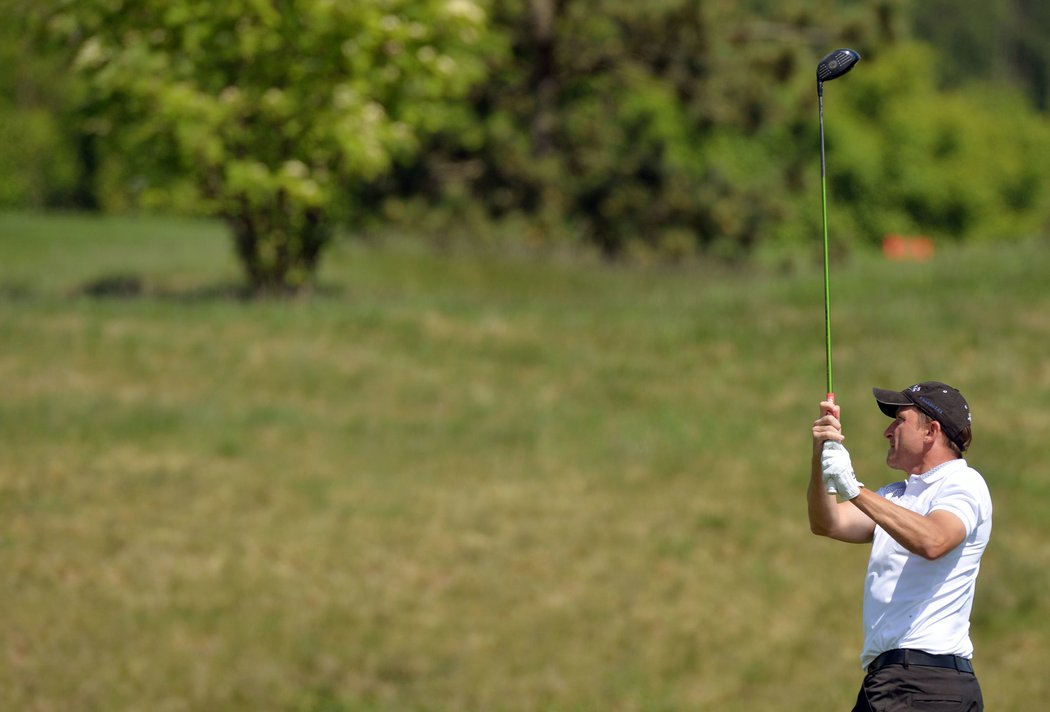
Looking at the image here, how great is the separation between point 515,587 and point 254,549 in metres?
2.42

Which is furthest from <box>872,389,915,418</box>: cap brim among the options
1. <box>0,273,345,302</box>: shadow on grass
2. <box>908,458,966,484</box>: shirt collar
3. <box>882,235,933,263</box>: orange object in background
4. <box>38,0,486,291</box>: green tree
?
<box>882,235,933,263</box>: orange object in background

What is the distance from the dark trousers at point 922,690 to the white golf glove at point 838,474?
26.8 inches

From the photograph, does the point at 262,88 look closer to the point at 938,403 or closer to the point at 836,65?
the point at 836,65

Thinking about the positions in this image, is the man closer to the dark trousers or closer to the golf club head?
the dark trousers

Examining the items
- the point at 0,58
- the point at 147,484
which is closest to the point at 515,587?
the point at 147,484

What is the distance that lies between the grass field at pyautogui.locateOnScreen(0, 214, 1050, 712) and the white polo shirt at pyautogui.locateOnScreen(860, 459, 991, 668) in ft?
21.9

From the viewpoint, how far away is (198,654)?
36.3 ft

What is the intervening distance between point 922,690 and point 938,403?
0.92 meters

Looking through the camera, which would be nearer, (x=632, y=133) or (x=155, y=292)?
(x=155, y=292)

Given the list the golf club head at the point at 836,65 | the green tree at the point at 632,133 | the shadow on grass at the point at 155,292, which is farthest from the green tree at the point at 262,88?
the golf club head at the point at 836,65

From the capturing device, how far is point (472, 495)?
535 inches

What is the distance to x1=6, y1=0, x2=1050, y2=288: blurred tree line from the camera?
16828 mm

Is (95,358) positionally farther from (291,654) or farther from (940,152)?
(940,152)

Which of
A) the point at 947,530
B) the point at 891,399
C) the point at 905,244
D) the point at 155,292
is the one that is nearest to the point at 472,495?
the point at 891,399
